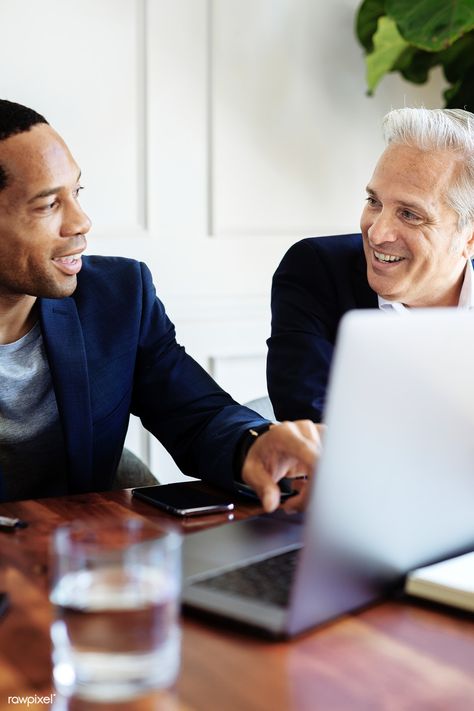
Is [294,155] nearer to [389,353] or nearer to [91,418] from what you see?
[91,418]

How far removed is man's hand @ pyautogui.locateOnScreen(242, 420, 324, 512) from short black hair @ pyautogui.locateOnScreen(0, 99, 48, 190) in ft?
2.46

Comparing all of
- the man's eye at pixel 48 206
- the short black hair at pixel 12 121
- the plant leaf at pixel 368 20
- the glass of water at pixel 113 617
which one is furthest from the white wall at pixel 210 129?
the glass of water at pixel 113 617

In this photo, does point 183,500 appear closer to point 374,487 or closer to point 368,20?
point 374,487

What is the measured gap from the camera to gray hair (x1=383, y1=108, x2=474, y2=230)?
204cm

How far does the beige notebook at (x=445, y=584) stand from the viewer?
105 centimetres

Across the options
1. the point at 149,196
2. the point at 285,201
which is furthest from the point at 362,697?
the point at 285,201

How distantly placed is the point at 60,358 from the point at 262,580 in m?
0.89

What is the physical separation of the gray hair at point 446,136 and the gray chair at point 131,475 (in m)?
0.80

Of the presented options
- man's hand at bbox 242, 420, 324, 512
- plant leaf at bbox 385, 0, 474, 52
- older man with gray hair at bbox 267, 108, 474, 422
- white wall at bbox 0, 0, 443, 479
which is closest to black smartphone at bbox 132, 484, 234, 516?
man's hand at bbox 242, 420, 324, 512

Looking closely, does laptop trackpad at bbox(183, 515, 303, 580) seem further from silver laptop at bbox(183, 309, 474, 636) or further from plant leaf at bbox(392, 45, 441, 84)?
plant leaf at bbox(392, 45, 441, 84)

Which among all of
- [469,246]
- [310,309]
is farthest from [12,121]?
[469,246]

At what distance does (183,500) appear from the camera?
1426 millimetres

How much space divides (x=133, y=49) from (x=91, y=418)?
1.41 metres

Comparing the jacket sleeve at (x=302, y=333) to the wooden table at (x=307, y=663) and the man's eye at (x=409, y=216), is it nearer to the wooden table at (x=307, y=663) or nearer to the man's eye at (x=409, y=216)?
the man's eye at (x=409, y=216)
